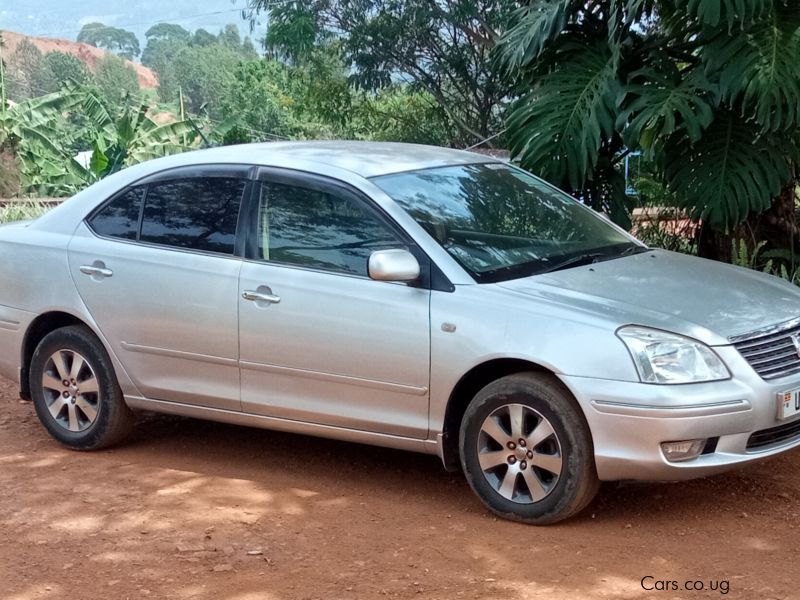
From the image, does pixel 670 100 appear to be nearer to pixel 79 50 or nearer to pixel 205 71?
pixel 205 71

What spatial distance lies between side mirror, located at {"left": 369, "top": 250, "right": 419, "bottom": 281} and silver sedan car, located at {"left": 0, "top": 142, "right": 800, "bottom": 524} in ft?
0.03

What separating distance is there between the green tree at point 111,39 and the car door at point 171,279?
5819cm

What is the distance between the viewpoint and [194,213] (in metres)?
6.13

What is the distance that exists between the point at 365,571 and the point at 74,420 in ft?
8.49

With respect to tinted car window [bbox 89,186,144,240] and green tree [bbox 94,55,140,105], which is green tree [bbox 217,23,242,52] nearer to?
green tree [bbox 94,55,140,105]

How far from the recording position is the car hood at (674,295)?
15.9 ft

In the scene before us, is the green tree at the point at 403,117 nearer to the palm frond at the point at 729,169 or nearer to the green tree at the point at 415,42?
the green tree at the point at 415,42

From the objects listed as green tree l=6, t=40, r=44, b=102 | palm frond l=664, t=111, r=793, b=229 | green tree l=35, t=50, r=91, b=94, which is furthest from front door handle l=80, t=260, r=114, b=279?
green tree l=35, t=50, r=91, b=94

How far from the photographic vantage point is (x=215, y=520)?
530cm

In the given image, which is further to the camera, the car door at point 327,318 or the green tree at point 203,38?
the green tree at point 203,38

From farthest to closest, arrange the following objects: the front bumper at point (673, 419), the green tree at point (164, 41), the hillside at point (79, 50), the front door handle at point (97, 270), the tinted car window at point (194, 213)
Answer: the hillside at point (79, 50) → the green tree at point (164, 41) → the front door handle at point (97, 270) → the tinted car window at point (194, 213) → the front bumper at point (673, 419)

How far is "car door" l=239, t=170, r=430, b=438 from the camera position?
526cm

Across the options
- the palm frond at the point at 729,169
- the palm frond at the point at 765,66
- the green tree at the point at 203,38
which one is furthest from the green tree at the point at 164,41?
the palm frond at the point at 765,66

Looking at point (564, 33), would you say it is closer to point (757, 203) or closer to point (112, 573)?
point (757, 203)
